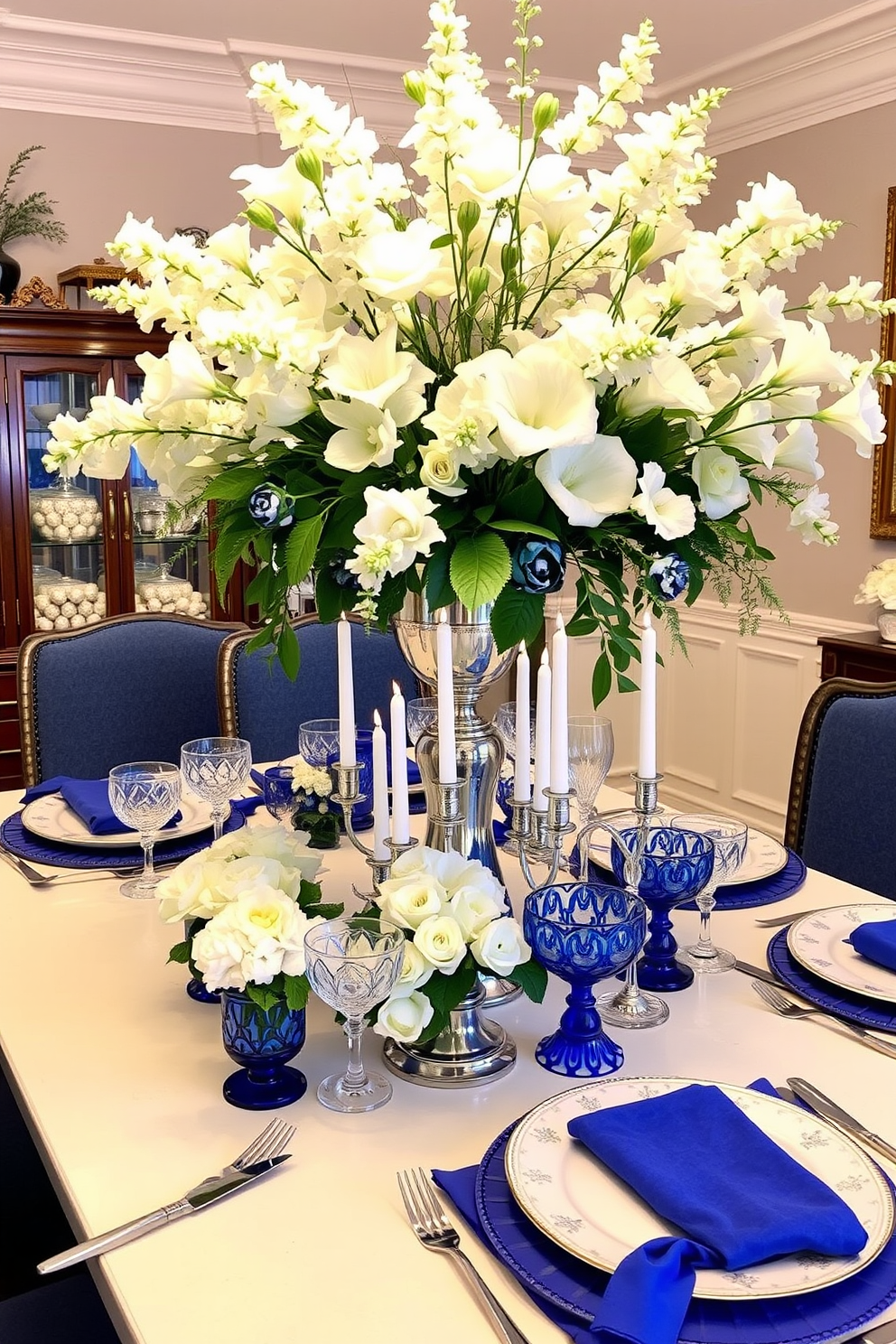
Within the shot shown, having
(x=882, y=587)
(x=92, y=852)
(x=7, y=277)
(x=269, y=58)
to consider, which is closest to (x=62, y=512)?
(x=7, y=277)

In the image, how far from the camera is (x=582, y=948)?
1.08 meters

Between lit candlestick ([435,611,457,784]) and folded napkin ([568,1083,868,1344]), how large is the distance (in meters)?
0.34

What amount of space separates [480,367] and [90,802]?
1103 millimetres

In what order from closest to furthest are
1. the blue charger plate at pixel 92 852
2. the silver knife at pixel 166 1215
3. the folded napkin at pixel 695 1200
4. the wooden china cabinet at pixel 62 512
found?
the folded napkin at pixel 695 1200 → the silver knife at pixel 166 1215 → the blue charger plate at pixel 92 852 → the wooden china cabinet at pixel 62 512

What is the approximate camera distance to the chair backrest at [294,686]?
246cm

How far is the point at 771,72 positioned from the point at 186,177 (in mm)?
1896

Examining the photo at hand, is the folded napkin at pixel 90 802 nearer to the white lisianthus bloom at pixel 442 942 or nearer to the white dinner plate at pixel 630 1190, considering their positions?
the white lisianthus bloom at pixel 442 942

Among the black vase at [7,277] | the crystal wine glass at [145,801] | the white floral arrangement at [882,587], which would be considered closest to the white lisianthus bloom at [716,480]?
the crystal wine glass at [145,801]

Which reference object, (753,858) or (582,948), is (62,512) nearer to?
(753,858)

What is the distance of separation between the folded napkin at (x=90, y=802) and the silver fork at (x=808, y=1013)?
84 centimetres

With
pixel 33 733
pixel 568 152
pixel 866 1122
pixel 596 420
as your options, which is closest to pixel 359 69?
pixel 33 733

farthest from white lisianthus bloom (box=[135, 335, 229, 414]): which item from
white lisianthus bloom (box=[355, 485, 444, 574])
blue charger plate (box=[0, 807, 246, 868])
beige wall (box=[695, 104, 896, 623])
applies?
beige wall (box=[695, 104, 896, 623])

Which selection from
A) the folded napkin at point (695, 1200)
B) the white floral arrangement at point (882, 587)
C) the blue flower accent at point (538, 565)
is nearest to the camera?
the folded napkin at point (695, 1200)

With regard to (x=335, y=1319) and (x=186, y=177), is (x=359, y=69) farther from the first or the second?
(x=335, y=1319)
